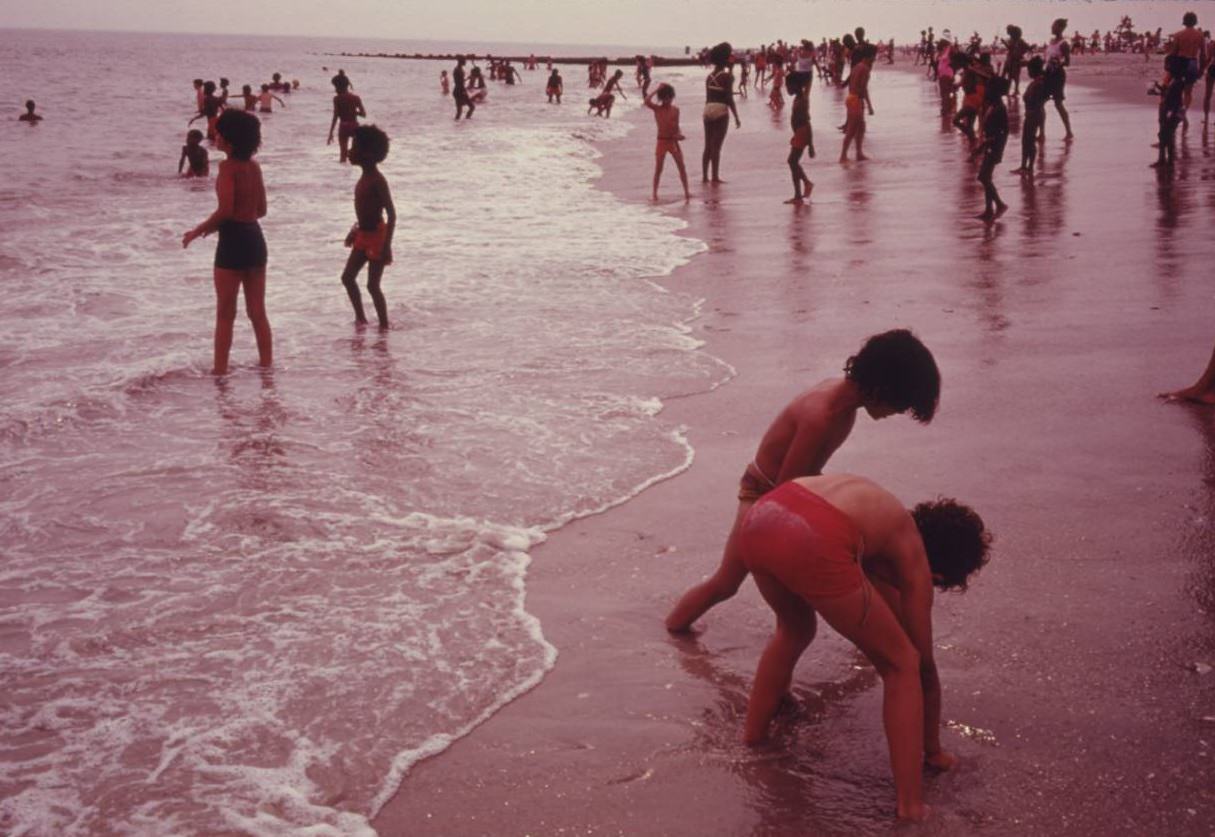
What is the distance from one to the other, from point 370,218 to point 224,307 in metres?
1.48

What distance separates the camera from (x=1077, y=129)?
24875mm

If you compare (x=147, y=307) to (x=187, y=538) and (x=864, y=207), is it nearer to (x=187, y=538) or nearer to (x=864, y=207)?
(x=187, y=538)

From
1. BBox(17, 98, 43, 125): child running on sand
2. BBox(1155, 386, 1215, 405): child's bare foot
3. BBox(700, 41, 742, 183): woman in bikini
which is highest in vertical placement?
BBox(17, 98, 43, 125): child running on sand

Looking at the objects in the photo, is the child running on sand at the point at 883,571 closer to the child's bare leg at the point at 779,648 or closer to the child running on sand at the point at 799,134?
the child's bare leg at the point at 779,648

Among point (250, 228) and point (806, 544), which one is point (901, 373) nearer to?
point (806, 544)

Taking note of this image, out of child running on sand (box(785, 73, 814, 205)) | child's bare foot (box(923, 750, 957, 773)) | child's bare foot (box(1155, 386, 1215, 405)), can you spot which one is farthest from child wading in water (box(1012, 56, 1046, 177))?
child's bare foot (box(923, 750, 957, 773))

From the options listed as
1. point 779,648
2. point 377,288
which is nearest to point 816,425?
point 779,648

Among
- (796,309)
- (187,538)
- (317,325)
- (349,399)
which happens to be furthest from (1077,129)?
(187,538)

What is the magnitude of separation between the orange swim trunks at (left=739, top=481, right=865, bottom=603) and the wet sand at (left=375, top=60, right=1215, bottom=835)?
63cm

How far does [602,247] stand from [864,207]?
373cm

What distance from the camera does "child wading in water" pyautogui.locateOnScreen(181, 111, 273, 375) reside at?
337 inches

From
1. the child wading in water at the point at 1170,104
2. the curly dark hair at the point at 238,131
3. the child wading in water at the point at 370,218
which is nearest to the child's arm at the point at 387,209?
the child wading in water at the point at 370,218

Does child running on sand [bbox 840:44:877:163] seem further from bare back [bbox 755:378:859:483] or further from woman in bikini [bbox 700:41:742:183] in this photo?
bare back [bbox 755:378:859:483]

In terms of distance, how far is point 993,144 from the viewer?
14.1 m
